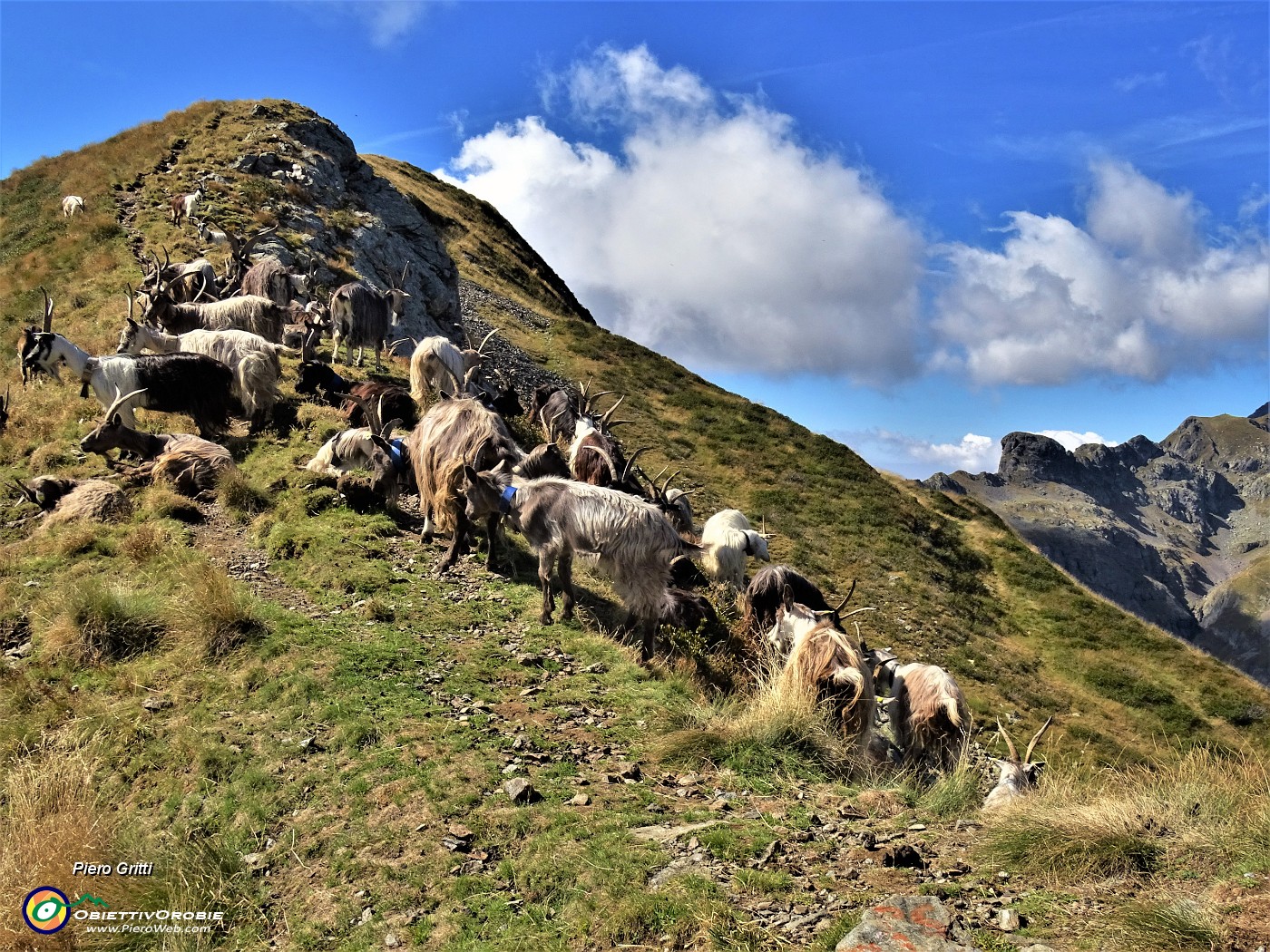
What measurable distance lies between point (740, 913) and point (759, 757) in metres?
2.29

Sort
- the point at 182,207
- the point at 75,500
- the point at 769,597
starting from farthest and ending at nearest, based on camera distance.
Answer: the point at 182,207
the point at 769,597
the point at 75,500

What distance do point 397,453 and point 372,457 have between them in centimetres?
44

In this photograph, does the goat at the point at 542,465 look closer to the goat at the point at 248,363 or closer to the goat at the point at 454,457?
the goat at the point at 454,457

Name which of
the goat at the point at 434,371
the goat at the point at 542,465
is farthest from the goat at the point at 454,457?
the goat at the point at 434,371

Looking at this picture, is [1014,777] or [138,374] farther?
[138,374]

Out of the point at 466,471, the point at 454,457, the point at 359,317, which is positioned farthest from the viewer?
the point at 359,317

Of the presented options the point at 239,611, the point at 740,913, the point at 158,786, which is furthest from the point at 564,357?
the point at 740,913

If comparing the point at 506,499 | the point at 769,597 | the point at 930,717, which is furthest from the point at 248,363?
the point at 930,717

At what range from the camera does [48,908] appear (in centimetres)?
486

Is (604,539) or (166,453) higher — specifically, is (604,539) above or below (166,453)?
above

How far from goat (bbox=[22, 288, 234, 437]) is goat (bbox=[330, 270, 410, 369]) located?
17.9 feet

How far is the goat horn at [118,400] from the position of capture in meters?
12.6

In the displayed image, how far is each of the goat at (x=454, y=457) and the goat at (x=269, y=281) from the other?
11295 millimetres

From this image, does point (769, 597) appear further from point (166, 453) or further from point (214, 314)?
point (214, 314)
